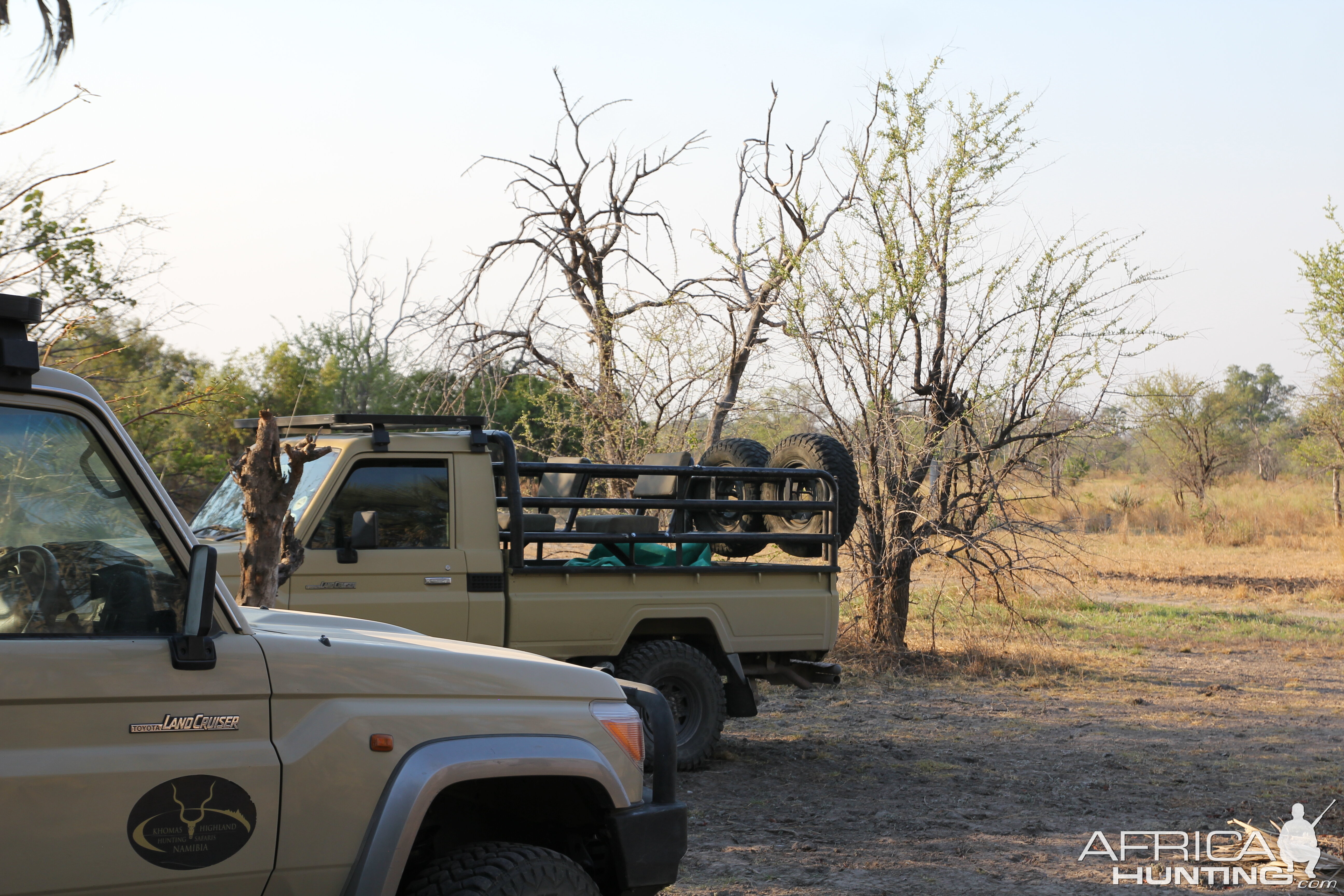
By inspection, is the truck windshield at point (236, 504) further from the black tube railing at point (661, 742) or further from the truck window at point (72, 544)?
the truck window at point (72, 544)

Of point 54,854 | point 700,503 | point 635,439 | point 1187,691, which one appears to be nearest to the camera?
point 54,854

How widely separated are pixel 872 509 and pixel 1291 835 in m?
5.74

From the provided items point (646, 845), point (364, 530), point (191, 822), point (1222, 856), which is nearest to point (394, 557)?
point (364, 530)

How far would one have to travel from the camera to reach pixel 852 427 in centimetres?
1131

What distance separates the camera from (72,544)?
2377 millimetres

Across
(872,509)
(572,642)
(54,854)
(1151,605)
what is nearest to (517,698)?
(54,854)

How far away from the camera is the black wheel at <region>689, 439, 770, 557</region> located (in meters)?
8.34

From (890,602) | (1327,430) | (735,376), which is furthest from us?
(1327,430)

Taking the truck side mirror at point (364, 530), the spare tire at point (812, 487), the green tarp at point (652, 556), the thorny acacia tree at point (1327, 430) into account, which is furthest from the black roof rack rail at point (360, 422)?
the thorny acacia tree at point (1327, 430)

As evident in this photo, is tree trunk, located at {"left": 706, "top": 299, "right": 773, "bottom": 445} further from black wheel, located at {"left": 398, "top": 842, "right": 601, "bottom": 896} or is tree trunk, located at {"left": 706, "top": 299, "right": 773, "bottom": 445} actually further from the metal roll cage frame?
black wheel, located at {"left": 398, "top": 842, "right": 601, "bottom": 896}

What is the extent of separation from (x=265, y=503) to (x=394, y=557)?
4.14ft

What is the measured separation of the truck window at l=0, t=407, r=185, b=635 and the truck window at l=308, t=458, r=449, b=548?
13.4 ft

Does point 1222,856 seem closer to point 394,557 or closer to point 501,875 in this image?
point 501,875

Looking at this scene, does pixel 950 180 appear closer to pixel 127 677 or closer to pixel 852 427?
pixel 852 427
